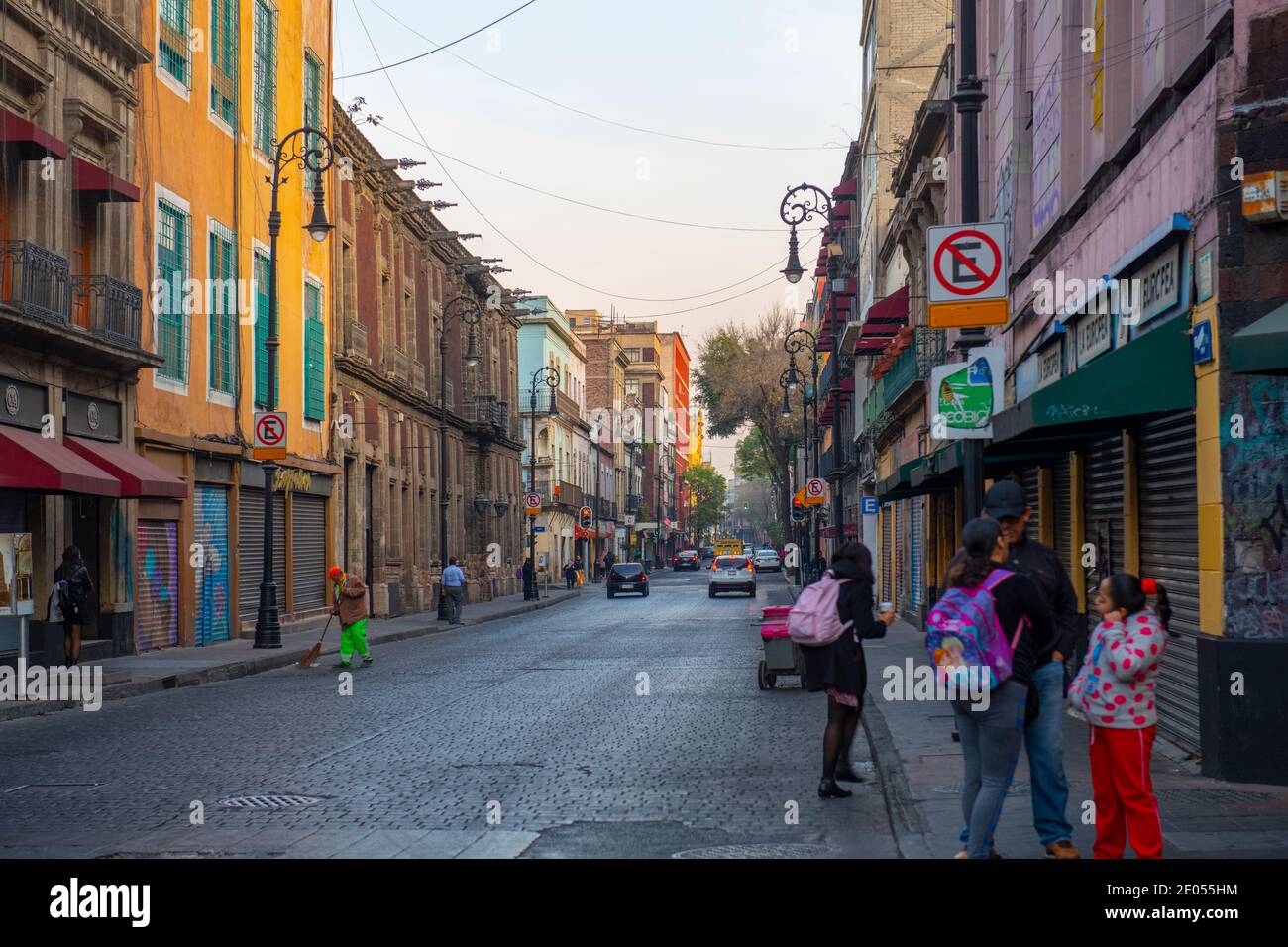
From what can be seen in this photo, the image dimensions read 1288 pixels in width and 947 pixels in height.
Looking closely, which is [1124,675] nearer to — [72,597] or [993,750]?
[993,750]

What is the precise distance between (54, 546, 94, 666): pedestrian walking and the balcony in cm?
322

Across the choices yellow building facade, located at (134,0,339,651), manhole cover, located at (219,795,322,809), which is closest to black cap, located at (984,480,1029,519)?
manhole cover, located at (219,795,322,809)

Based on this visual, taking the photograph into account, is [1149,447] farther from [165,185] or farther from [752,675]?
[165,185]

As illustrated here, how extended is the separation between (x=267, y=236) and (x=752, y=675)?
17599 mm

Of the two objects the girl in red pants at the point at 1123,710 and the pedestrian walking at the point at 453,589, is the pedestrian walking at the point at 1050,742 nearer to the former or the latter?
the girl in red pants at the point at 1123,710

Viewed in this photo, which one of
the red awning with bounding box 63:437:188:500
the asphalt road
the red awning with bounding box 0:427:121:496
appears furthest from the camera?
Answer: the red awning with bounding box 63:437:188:500

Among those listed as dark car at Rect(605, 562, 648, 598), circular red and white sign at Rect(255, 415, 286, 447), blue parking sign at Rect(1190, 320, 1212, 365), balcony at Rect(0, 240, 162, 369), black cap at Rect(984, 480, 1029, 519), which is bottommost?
dark car at Rect(605, 562, 648, 598)

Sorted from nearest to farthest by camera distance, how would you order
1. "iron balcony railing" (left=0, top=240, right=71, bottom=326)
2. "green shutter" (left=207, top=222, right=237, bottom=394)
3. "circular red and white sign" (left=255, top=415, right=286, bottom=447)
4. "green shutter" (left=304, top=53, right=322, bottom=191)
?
"iron balcony railing" (left=0, top=240, right=71, bottom=326)
"circular red and white sign" (left=255, top=415, right=286, bottom=447)
"green shutter" (left=207, top=222, right=237, bottom=394)
"green shutter" (left=304, top=53, right=322, bottom=191)

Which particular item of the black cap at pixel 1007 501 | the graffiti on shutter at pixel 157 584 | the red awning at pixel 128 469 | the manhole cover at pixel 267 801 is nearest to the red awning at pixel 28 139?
the red awning at pixel 128 469

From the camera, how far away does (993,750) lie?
23.2 feet

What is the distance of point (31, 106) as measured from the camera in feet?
69.6

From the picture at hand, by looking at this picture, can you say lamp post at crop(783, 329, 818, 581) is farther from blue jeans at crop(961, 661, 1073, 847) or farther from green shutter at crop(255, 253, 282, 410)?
blue jeans at crop(961, 661, 1073, 847)

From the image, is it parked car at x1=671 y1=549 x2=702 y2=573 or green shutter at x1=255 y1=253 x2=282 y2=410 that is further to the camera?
parked car at x1=671 y1=549 x2=702 y2=573

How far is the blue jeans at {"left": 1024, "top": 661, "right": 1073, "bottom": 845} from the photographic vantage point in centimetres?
734
